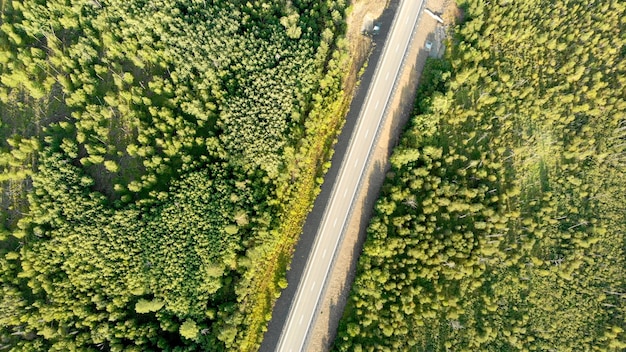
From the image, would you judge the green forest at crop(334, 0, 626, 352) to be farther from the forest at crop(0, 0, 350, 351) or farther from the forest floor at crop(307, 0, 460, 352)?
the forest at crop(0, 0, 350, 351)

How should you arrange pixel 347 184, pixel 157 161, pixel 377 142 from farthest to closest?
1. pixel 377 142
2. pixel 157 161
3. pixel 347 184

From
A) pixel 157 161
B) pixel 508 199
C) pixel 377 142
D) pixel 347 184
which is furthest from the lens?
pixel 508 199

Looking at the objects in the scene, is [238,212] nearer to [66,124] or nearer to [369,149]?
[369,149]

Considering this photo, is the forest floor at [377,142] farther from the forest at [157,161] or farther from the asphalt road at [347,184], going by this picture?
the forest at [157,161]

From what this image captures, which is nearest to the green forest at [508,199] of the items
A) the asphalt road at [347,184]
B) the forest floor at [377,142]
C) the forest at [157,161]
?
the forest floor at [377,142]

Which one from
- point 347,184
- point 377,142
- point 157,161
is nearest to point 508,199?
point 377,142

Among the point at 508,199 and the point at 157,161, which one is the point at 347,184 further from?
the point at 157,161
